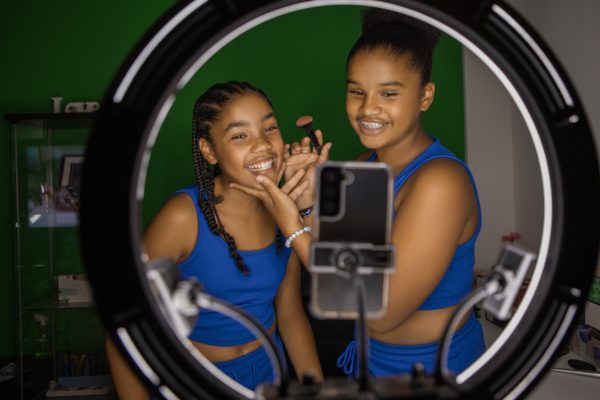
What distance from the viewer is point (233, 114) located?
972mm

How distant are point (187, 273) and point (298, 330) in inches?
12.0

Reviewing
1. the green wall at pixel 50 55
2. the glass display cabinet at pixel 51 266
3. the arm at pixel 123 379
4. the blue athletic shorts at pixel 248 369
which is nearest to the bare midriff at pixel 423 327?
the blue athletic shorts at pixel 248 369

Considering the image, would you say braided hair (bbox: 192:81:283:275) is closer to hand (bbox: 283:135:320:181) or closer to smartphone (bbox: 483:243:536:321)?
hand (bbox: 283:135:320:181)

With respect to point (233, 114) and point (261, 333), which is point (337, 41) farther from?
point (261, 333)

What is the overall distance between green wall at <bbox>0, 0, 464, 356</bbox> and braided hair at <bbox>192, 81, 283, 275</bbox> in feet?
5.08

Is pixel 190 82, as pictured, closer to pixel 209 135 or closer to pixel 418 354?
pixel 209 135

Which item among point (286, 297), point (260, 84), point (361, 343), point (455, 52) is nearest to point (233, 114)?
point (286, 297)

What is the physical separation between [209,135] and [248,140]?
0.16m

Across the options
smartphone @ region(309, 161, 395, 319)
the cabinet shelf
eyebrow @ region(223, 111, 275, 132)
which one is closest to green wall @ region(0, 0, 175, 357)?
the cabinet shelf

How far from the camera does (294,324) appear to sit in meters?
1.11

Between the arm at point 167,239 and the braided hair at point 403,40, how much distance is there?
1.52 ft

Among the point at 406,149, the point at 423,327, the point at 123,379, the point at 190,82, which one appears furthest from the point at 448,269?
the point at 190,82

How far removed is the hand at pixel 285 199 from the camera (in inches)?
30.0

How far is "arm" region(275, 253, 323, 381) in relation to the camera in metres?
1.09
